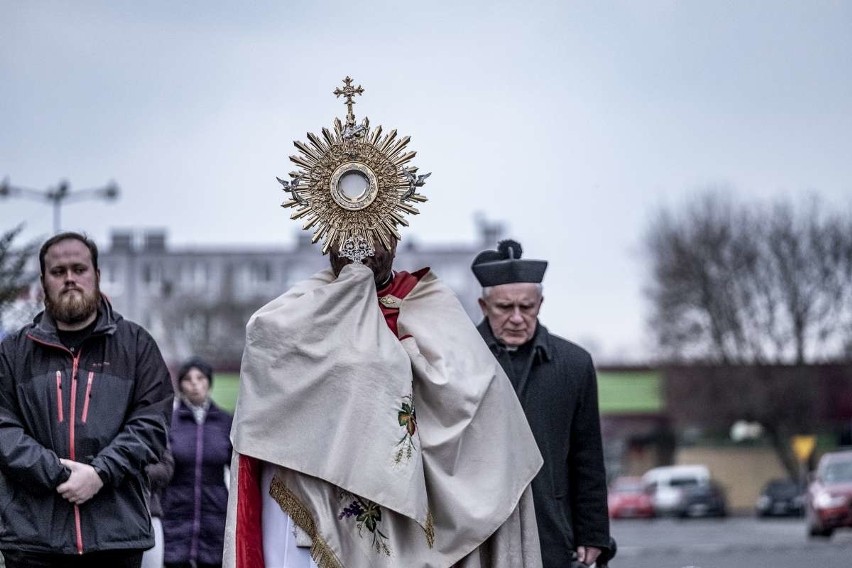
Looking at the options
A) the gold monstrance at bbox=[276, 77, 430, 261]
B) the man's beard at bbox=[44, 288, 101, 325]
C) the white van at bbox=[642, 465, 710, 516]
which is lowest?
the white van at bbox=[642, 465, 710, 516]

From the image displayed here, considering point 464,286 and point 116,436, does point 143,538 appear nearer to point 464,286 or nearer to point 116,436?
point 116,436

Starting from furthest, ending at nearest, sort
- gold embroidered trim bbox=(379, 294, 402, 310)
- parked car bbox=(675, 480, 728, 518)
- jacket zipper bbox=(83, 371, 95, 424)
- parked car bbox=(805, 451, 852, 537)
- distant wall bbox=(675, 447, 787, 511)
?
distant wall bbox=(675, 447, 787, 511)
parked car bbox=(675, 480, 728, 518)
parked car bbox=(805, 451, 852, 537)
jacket zipper bbox=(83, 371, 95, 424)
gold embroidered trim bbox=(379, 294, 402, 310)

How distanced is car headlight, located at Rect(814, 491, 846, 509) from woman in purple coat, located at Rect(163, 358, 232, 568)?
65.7 feet

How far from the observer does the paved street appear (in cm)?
2056

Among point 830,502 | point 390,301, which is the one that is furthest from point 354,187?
point 830,502

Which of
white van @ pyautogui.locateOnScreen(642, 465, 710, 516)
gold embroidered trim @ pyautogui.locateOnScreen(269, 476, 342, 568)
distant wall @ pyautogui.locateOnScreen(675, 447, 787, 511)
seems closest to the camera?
gold embroidered trim @ pyautogui.locateOnScreen(269, 476, 342, 568)

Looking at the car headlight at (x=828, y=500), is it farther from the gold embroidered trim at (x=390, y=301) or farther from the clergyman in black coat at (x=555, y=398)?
the gold embroidered trim at (x=390, y=301)

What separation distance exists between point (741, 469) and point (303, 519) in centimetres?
6332

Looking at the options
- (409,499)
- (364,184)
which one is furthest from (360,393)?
(364,184)

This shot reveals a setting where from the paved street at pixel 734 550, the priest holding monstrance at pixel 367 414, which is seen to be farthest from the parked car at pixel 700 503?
the priest holding monstrance at pixel 367 414

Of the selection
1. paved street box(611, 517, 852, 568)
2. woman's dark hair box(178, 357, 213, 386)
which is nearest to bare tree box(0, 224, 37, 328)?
woman's dark hair box(178, 357, 213, 386)

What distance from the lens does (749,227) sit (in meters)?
57.9

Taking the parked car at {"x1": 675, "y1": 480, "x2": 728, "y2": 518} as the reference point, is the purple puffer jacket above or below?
above

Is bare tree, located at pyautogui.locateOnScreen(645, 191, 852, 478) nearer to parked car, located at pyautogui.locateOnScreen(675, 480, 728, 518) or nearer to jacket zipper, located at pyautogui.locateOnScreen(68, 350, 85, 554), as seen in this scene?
parked car, located at pyautogui.locateOnScreen(675, 480, 728, 518)
